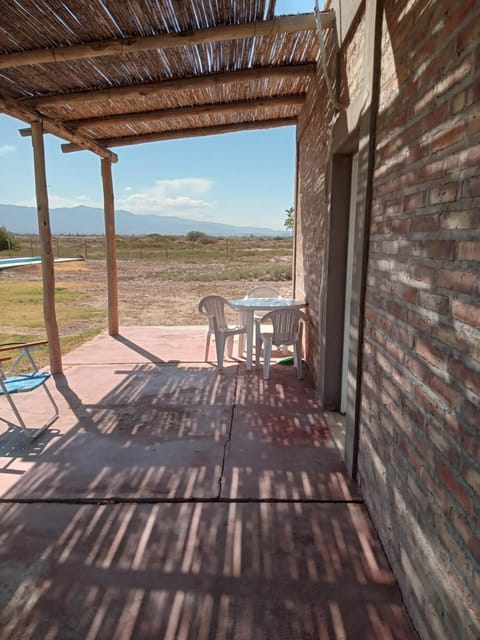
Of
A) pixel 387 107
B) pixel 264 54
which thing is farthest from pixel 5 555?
pixel 264 54

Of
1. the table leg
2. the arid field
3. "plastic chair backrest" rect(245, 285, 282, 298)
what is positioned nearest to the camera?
the table leg

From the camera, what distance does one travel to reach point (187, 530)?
6.76 feet

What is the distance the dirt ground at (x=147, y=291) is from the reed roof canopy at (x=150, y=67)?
148 inches

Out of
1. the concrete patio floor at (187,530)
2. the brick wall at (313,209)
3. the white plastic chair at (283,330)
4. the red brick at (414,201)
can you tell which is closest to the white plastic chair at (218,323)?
the white plastic chair at (283,330)

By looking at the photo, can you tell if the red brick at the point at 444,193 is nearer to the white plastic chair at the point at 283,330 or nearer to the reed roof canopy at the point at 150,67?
the reed roof canopy at the point at 150,67

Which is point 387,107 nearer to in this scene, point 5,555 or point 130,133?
point 5,555

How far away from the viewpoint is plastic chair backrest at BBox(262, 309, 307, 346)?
427 cm

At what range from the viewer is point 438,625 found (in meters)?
1.30

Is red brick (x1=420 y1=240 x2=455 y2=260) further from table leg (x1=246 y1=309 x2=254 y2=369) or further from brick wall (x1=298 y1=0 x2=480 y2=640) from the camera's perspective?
table leg (x1=246 y1=309 x2=254 y2=369)

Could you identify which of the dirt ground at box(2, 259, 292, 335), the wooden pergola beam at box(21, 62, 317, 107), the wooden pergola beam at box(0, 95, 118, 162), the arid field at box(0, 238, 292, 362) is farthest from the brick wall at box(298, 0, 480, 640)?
the dirt ground at box(2, 259, 292, 335)

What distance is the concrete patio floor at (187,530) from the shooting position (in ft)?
5.16

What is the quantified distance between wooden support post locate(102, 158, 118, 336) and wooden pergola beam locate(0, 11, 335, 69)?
2886 mm

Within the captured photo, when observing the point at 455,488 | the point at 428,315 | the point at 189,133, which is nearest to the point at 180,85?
the point at 189,133

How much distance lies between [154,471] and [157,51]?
3246 millimetres
